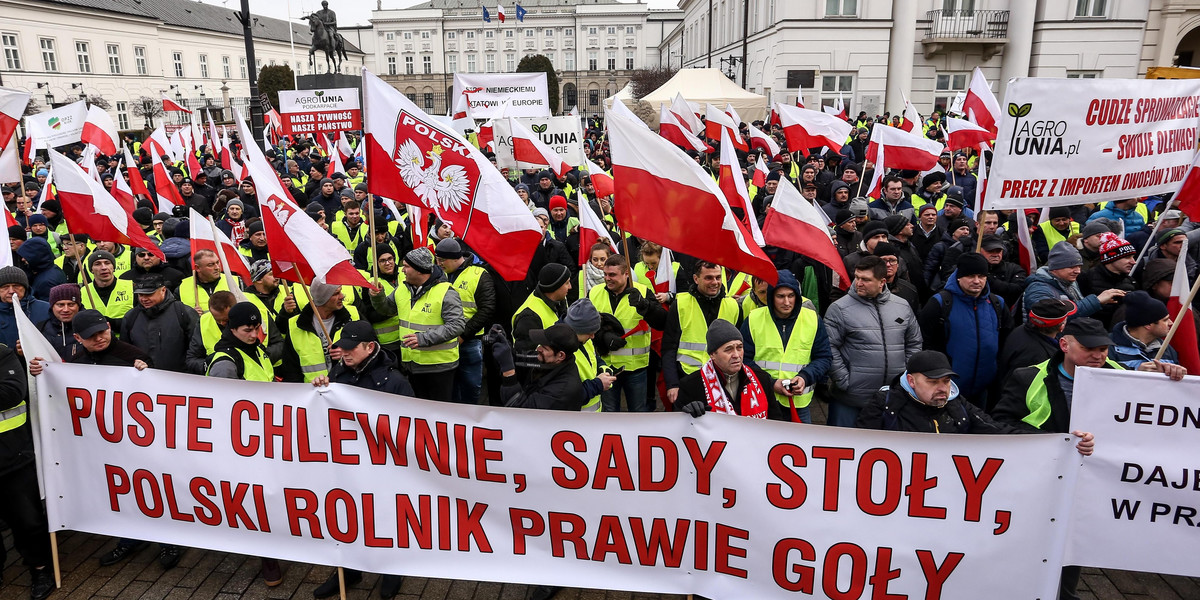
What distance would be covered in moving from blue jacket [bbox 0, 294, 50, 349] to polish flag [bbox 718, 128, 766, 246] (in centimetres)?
505

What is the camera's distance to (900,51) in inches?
1282

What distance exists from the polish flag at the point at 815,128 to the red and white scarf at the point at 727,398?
8.46 meters

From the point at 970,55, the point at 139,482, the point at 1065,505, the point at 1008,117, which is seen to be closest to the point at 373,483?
the point at 139,482

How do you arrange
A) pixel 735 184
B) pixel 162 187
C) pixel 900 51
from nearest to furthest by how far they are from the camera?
pixel 735 184
pixel 162 187
pixel 900 51

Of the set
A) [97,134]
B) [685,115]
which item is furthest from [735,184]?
[97,134]

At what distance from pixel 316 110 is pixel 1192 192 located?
14.6 meters

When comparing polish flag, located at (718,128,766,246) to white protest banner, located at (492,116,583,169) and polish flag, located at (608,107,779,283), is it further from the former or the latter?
white protest banner, located at (492,116,583,169)

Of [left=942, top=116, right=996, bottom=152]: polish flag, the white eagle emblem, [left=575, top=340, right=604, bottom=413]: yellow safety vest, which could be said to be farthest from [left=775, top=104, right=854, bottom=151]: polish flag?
[left=575, top=340, right=604, bottom=413]: yellow safety vest

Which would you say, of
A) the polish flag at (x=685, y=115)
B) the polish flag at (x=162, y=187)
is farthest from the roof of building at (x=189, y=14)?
the polish flag at (x=685, y=115)

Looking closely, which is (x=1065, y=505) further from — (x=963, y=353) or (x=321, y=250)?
A: (x=321, y=250)

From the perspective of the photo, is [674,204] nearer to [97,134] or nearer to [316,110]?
[97,134]

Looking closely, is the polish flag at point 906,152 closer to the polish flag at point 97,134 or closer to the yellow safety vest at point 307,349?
the yellow safety vest at point 307,349

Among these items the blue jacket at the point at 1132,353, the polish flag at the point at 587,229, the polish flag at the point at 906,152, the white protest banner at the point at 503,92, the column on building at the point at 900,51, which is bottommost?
the blue jacket at the point at 1132,353

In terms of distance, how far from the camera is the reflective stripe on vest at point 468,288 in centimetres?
598
